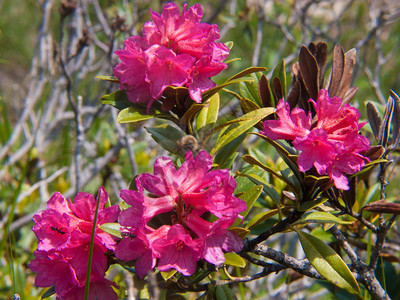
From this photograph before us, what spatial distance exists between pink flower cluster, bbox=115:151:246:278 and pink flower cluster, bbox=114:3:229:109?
180mm

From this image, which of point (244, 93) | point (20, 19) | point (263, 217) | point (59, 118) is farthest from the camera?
point (20, 19)

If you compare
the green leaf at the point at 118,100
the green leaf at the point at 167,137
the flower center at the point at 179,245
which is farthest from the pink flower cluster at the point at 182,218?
the green leaf at the point at 118,100

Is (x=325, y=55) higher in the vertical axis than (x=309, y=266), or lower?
higher

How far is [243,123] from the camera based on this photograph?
99 centimetres

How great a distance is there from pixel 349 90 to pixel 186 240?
600mm

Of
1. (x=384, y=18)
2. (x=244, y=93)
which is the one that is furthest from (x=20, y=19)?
(x=244, y=93)

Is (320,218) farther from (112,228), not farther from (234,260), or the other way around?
(112,228)

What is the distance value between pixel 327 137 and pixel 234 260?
339 millimetres

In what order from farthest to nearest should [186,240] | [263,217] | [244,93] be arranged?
[244,93]
[263,217]
[186,240]

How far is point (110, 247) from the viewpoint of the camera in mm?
947

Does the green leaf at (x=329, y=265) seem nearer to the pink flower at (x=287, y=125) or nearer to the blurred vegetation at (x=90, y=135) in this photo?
the pink flower at (x=287, y=125)

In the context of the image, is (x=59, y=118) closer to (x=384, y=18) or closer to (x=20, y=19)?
(x=384, y=18)

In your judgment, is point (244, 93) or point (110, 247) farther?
point (244, 93)

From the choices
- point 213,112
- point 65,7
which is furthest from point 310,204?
point 65,7
